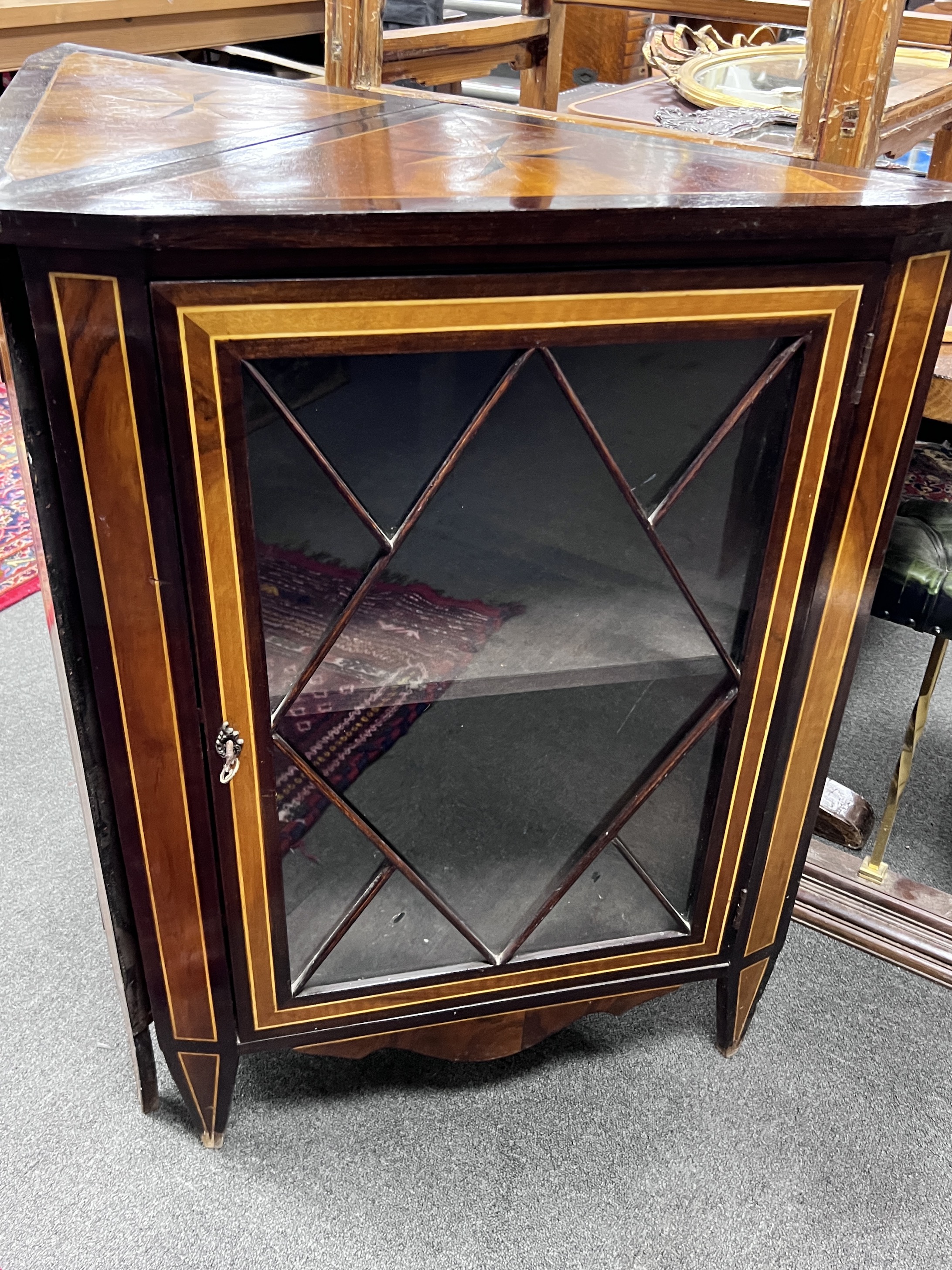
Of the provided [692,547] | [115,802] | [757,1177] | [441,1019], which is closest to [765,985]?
[757,1177]

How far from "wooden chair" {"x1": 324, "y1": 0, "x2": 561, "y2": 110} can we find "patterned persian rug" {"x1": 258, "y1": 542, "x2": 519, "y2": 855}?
57cm

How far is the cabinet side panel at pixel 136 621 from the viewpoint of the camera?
53cm

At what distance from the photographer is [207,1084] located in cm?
85

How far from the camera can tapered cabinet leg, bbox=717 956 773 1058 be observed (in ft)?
3.07

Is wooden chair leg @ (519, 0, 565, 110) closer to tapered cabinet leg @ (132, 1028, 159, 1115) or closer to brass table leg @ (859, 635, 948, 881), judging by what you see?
brass table leg @ (859, 635, 948, 881)

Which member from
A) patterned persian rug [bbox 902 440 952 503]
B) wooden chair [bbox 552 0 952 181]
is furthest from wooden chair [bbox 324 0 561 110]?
patterned persian rug [bbox 902 440 952 503]

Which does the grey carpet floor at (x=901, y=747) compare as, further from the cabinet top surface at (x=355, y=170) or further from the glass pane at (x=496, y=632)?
the cabinet top surface at (x=355, y=170)

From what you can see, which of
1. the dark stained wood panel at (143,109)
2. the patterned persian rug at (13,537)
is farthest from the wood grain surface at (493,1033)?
the patterned persian rug at (13,537)

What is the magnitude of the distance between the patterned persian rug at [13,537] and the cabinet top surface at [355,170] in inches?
35.8

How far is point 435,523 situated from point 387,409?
0.09 metres

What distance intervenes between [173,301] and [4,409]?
6.04 feet

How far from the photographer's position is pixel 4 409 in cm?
214

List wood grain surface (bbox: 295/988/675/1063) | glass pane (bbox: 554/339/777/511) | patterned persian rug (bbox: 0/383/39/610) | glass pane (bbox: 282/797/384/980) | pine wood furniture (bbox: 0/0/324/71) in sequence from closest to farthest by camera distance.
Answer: glass pane (bbox: 554/339/777/511) < glass pane (bbox: 282/797/384/980) < wood grain surface (bbox: 295/988/675/1063) < patterned persian rug (bbox: 0/383/39/610) < pine wood furniture (bbox: 0/0/324/71)

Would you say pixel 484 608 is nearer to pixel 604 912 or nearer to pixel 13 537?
pixel 604 912
